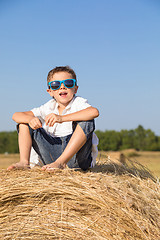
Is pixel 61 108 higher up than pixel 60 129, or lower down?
higher up

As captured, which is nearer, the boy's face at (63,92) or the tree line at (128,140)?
the boy's face at (63,92)

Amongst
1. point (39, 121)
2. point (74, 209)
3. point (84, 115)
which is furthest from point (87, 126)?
point (74, 209)

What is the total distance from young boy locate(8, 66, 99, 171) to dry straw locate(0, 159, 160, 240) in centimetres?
30

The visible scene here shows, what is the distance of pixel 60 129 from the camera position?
11.0ft

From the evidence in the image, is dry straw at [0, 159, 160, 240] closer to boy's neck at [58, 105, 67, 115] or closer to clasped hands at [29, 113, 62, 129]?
clasped hands at [29, 113, 62, 129]

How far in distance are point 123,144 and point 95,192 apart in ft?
30.8

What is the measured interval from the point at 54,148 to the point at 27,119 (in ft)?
1.43

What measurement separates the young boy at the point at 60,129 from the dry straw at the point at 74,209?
30 centimetres

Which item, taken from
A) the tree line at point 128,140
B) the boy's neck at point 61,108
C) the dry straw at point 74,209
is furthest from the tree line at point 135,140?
the dry straw at point 74,209

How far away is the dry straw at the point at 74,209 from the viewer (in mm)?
2213

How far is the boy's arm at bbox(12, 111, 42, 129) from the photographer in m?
2.94

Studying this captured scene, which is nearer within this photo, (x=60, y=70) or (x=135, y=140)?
(x=60, y=70)

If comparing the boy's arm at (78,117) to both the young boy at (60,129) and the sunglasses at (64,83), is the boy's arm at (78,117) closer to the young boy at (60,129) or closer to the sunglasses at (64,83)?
the young boy at (60,129)

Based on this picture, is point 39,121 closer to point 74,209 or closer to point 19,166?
point 19,166
